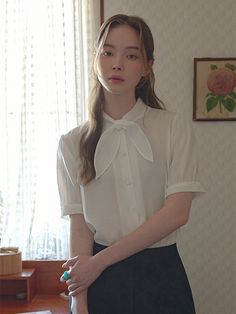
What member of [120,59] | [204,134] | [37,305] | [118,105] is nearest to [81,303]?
[118,105]

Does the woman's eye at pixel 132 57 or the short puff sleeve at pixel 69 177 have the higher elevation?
the woman's eye at pixel 132 57

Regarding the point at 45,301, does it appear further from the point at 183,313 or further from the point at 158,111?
the point at 158,111

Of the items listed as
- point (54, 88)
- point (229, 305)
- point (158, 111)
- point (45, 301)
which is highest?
point (54, 88)

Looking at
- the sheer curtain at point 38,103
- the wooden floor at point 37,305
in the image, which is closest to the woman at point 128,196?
the wooden floor at point 37,305

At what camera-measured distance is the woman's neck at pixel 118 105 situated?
1.15 m

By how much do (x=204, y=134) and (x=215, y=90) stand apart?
253 mm

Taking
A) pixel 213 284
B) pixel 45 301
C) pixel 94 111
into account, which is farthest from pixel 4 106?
pixel 213 284

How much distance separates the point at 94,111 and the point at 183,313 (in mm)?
583

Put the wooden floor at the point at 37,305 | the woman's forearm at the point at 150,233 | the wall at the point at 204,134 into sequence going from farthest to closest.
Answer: the wall at the point at 204,134 < the wooden floor at the point at 37,305 < the woman's forearm at the point at 150,233

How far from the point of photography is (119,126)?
3.76ft

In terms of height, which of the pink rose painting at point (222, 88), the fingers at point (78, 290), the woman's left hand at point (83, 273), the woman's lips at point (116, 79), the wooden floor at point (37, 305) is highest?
the pink rose painting at point (222, 88)

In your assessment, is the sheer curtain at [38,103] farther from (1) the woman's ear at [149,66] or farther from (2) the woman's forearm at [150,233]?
(2) the woman's forearm at [150,233]

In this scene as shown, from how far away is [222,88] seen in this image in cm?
238

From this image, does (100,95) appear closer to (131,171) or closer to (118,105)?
(118,105)
